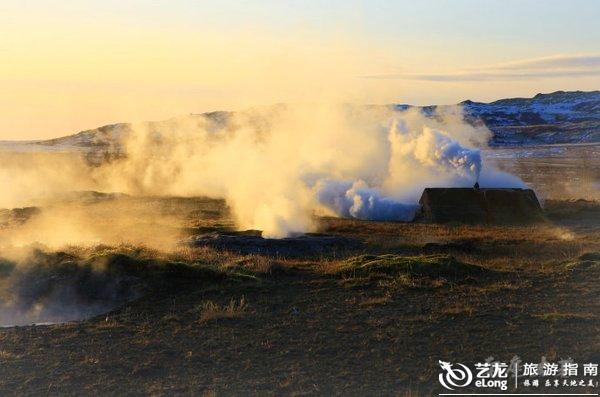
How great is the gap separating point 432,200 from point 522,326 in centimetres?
2049

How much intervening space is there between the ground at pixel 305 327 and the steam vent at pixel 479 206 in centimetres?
1166

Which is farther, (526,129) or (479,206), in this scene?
(526,129)

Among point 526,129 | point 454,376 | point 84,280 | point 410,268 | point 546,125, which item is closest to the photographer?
point 454,376

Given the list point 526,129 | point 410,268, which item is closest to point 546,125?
point 526,129

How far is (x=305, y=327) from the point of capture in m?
11.9

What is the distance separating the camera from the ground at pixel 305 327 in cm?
940

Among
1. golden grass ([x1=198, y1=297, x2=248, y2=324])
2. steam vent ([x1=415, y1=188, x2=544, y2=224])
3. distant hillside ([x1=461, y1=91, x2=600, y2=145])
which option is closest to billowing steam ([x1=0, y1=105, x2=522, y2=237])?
steam vent ([x1=415, y1=188, x2=544, y2=224])

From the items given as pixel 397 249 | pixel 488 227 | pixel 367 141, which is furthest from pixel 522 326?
pixel 367 141

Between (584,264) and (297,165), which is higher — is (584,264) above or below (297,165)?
below

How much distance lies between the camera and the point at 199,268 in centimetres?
1603

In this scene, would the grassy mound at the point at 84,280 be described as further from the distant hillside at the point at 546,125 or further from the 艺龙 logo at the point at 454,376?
the distant hillside at the point at 546,125

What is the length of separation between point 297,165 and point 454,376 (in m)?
33.4

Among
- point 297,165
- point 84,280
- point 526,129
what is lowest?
point 84,280

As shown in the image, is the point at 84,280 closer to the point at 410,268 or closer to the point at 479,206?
the point at 410,268
